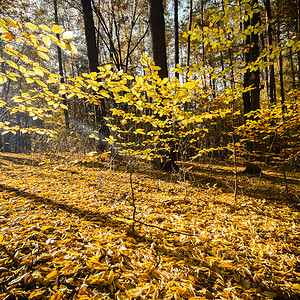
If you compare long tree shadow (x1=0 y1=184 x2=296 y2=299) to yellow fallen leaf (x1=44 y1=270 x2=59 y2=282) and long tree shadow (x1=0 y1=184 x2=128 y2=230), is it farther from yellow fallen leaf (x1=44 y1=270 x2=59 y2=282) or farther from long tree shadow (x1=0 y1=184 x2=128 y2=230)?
yellow fallen leaf (x1=44 y1=270 x2=59 y2=282)

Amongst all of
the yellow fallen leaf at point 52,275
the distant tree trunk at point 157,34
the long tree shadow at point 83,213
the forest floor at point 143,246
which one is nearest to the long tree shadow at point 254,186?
the forest floor at point 143,246

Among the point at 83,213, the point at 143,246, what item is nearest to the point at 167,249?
the point at 143,246

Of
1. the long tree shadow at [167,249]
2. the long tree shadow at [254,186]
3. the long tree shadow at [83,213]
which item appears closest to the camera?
the long tree shadow at [167,249]

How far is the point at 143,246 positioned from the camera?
5.75ft

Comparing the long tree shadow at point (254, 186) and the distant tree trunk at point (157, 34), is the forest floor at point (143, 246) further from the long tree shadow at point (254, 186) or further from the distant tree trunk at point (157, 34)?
the distant tree trunk at point (157, 34)

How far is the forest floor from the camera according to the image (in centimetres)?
125

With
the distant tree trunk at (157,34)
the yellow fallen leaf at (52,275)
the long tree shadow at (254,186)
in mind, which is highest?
the distant tree trunk at (157,34)

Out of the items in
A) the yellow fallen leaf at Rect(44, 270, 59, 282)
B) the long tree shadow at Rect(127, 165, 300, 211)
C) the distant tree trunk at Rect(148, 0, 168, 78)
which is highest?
the distant tree trunk at Rect(148, 0, 168, 78)

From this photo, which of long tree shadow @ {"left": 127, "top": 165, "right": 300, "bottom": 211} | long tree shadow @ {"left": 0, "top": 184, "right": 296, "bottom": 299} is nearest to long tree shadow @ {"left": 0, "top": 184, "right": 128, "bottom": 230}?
long tree shadow @ {"left": 0, "top": 184, "right": 296, "bottom": 299}

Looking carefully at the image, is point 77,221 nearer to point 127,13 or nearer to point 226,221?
point 226,221

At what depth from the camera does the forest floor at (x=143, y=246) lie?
1245 millimetres

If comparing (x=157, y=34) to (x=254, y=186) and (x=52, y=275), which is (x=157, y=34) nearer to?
(x=254, y=186)

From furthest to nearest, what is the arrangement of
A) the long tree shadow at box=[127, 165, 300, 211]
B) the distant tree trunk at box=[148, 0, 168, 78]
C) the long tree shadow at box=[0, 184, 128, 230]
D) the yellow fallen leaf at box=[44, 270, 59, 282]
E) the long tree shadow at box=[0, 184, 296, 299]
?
1. the distant tree trunk at box=[148, 0, 168, 78]
2. the long tree shadow at box=[127, 165, 300, 211]
3. the long tree shadow at box=[0, 184, 128, 230]
4. the long tree shadow at box=[0, 184, 296, 299]
5. the yellow fallen leaf at box=[44, 270, 59, 282]

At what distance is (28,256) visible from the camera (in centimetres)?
137
